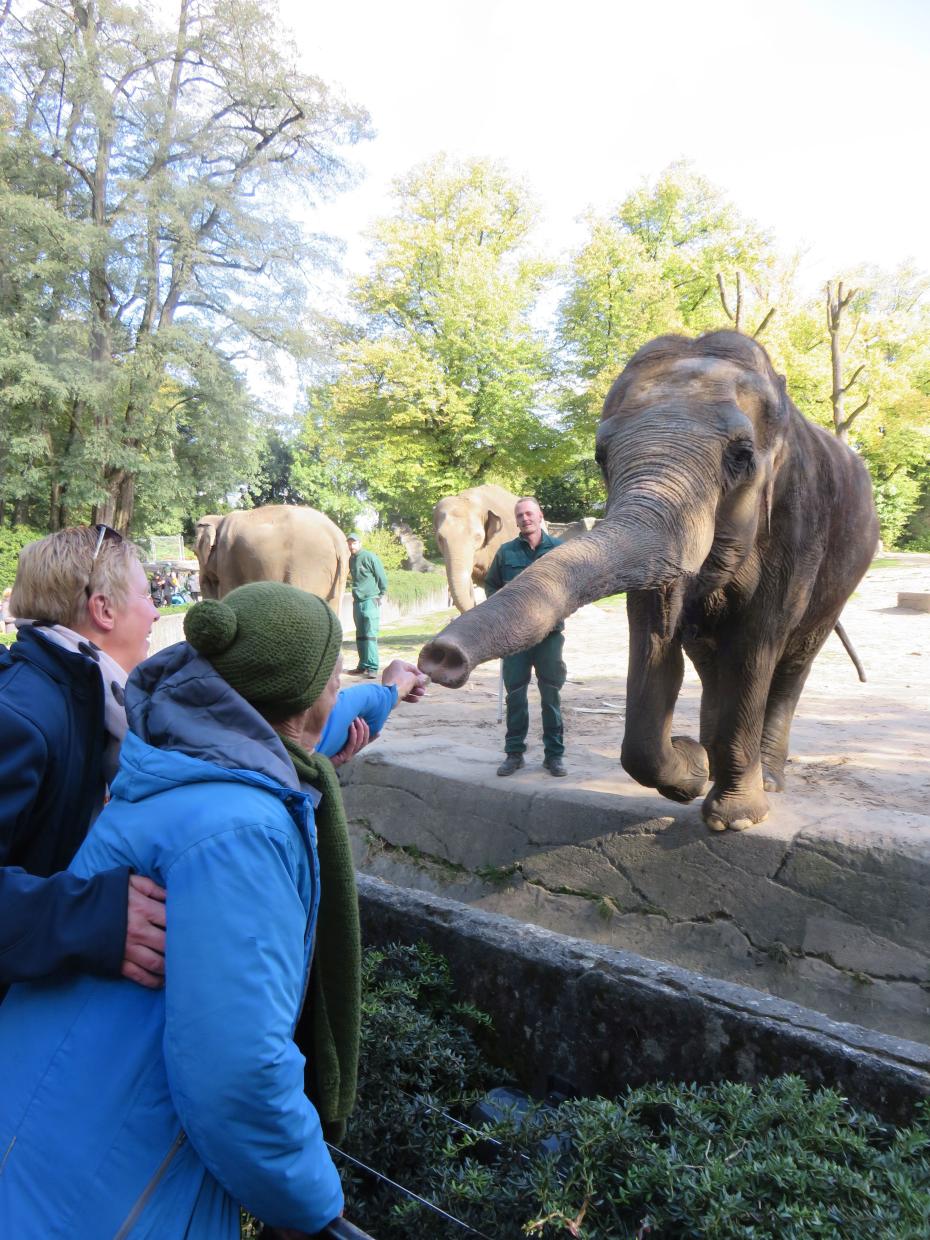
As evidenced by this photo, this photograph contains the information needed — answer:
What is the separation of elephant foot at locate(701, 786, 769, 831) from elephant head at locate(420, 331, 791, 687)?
1.00 metres

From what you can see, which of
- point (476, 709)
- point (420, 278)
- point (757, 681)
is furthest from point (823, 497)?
point (420, 278)

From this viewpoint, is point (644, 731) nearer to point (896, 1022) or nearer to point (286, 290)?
point (896, 1022)

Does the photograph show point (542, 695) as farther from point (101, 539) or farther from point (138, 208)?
point (138, 208)

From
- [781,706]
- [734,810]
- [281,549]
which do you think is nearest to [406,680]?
[734,810]

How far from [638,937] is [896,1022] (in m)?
1.25

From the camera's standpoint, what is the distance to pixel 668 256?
2889 cm

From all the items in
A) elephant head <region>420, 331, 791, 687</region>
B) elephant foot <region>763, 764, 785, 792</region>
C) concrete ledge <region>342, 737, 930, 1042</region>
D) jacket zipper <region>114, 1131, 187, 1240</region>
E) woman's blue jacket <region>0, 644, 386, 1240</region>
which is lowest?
concrete ledge <region>342, 737, 930, 1042</region>

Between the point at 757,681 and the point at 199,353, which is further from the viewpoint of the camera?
the point at 199,353

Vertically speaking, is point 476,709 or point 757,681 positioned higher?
point 757,681

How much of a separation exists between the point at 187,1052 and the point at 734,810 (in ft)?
11.8

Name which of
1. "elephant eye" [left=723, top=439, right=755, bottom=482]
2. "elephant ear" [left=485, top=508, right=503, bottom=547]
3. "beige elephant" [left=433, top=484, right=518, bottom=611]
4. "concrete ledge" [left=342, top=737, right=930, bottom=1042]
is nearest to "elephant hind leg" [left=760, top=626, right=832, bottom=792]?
"concrete ledge" [left=342, top=737, right=930, bottom=1042]

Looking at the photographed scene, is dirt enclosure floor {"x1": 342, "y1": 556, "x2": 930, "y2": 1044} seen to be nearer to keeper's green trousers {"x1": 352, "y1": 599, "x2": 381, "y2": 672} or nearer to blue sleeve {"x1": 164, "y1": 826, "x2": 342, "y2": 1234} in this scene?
blue sleeve {"x1": 164, "y1": 826, "x2": 342, "y2": 1234}

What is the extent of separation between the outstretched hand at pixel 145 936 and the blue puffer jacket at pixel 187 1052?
25 millimetres

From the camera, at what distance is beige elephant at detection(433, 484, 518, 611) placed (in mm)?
12188
